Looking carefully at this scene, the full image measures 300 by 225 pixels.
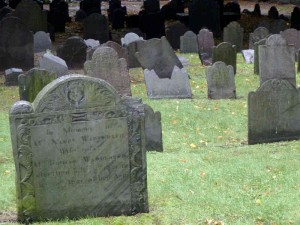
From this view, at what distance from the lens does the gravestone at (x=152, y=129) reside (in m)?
10.5

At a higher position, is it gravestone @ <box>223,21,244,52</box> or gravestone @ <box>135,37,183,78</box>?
gravestone @ <box>223,21,244,52</box>

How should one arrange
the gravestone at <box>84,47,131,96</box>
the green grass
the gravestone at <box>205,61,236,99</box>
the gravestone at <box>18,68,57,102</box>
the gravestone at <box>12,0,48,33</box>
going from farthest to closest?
the gravestone at <box>12,0,48,33</box> < the gravestone at <box>205,61,236,99</box> < the gravestone at <box>84,47,131,96</box> < the gravestone at <box>18,68,57,102</box> < the green grass

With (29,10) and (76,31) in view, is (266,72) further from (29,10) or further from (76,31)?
(76,31)

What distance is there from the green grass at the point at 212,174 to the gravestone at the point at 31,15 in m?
10.4

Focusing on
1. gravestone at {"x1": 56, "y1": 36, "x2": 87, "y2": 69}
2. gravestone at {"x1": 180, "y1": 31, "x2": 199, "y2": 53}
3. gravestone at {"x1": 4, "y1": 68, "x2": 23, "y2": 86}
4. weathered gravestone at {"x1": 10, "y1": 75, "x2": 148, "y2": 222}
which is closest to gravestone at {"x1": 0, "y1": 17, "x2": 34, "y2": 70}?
gravestone at {"x1": 56, "y1": 36, "x2": 87, "y2": 69}

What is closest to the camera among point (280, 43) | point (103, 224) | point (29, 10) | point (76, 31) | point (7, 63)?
point (103, 224)

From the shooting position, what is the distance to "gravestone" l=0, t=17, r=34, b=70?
17.9m

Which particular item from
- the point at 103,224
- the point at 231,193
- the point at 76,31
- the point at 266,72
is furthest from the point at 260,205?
the point at 76,31

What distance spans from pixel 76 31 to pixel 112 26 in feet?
6.58

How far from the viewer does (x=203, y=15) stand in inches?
952

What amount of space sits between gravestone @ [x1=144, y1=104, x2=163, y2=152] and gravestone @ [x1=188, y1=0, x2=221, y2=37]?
45.2 feet

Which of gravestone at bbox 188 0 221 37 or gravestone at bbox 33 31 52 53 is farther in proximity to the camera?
gravestone at bbox 188 0 221 37

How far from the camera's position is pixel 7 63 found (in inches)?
717

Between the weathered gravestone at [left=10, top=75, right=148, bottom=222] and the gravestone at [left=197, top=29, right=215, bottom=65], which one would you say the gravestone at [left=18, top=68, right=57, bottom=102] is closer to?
the weathered gravestone at [left=10, top=75, right=148, bottom=222]
